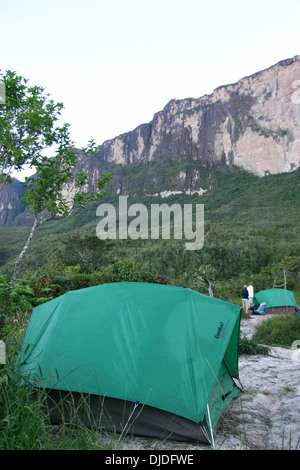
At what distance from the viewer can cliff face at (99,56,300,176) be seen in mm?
68812

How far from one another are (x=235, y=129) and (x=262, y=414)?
85419 millimetres

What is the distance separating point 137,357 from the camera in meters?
2.54

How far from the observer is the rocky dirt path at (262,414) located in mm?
2242

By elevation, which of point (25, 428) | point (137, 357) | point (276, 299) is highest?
point (137, 357)

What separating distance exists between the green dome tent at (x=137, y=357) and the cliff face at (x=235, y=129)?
227 feet

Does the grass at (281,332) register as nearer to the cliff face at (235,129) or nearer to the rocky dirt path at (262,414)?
the rocky dirt path at (262,414)

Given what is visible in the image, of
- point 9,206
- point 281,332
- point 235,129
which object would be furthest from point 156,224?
point 9,206

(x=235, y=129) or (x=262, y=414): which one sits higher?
(x=235, y=129)

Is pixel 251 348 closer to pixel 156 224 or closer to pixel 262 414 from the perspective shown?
pixel 262 414

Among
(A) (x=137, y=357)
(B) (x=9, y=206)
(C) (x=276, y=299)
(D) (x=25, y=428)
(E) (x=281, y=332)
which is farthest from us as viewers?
(B) (x=9, y=206)

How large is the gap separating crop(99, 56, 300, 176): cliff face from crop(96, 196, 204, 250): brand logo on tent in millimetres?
21585

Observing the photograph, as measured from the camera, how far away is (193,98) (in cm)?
10469

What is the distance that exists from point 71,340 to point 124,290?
0.66 m

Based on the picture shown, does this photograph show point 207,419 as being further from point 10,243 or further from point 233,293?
point 10,243
